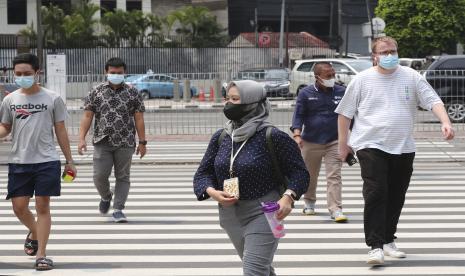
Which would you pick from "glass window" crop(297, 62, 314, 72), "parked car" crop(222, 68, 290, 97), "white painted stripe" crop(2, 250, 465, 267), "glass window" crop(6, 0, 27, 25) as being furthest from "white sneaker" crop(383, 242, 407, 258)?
"glass window" crop(6, 0, 27, 25)

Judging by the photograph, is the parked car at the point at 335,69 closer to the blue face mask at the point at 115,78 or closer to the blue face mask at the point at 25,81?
the blue face mask at the point at 115,78

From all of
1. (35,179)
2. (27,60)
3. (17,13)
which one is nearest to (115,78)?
(27,60)

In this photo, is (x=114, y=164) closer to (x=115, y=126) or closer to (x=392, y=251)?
(x=115, y=126)

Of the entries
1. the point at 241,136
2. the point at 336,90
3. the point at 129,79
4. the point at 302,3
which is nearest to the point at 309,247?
the point at 336,90

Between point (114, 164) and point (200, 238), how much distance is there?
1603mm

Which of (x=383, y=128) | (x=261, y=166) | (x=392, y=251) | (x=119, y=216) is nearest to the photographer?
(x=261, y=166)

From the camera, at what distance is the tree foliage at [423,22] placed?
4766 centimetres

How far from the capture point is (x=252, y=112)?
19.9 feet

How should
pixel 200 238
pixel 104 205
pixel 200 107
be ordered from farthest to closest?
pixel 200 107 < pixel 104 205 < pixel 200 238

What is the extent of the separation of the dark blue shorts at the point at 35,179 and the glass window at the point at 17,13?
176 feet

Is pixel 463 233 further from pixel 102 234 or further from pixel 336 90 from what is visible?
pixel 102 234

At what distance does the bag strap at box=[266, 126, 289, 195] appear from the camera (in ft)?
19.8

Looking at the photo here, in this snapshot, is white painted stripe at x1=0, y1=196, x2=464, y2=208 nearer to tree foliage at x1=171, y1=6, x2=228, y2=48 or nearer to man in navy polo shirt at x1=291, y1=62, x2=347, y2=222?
man in navy polo shirt at x1=291, y1=62, x2=347, y2=222

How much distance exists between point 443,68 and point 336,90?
14.2m
